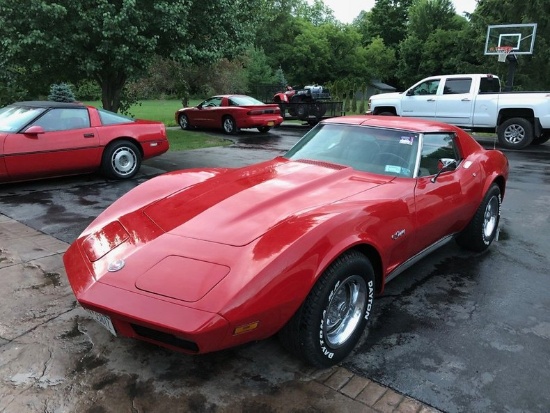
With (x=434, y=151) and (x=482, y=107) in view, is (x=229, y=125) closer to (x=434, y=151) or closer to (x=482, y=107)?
(x=482, y=107)

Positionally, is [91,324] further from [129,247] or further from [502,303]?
[502,303]

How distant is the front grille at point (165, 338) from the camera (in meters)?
2.20

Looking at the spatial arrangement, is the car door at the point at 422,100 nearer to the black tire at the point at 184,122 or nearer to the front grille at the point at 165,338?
the black tire at the point at 184,122

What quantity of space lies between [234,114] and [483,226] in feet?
37.7

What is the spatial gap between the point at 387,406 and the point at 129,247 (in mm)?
1690

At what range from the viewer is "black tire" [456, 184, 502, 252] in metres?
4.42

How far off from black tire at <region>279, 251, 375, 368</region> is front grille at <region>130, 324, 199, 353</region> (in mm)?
575

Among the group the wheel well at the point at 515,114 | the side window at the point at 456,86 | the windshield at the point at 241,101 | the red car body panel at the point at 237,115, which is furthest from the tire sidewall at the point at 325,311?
the windshield at the point at 241,101

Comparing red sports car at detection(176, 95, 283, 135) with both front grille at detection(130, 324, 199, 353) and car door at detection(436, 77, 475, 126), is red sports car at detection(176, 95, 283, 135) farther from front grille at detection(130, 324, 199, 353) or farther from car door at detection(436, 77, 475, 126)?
front grille at detection(130, 324, 199, 353)

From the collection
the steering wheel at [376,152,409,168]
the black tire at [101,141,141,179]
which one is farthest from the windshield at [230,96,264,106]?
the steering wheel at [376,152,409,168]

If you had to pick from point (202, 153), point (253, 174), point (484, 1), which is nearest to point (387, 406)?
point (253, 174)

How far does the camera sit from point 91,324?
3135mm

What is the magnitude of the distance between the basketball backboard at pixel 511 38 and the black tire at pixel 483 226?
14824 millimetres

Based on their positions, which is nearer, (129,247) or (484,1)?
(129,247)
